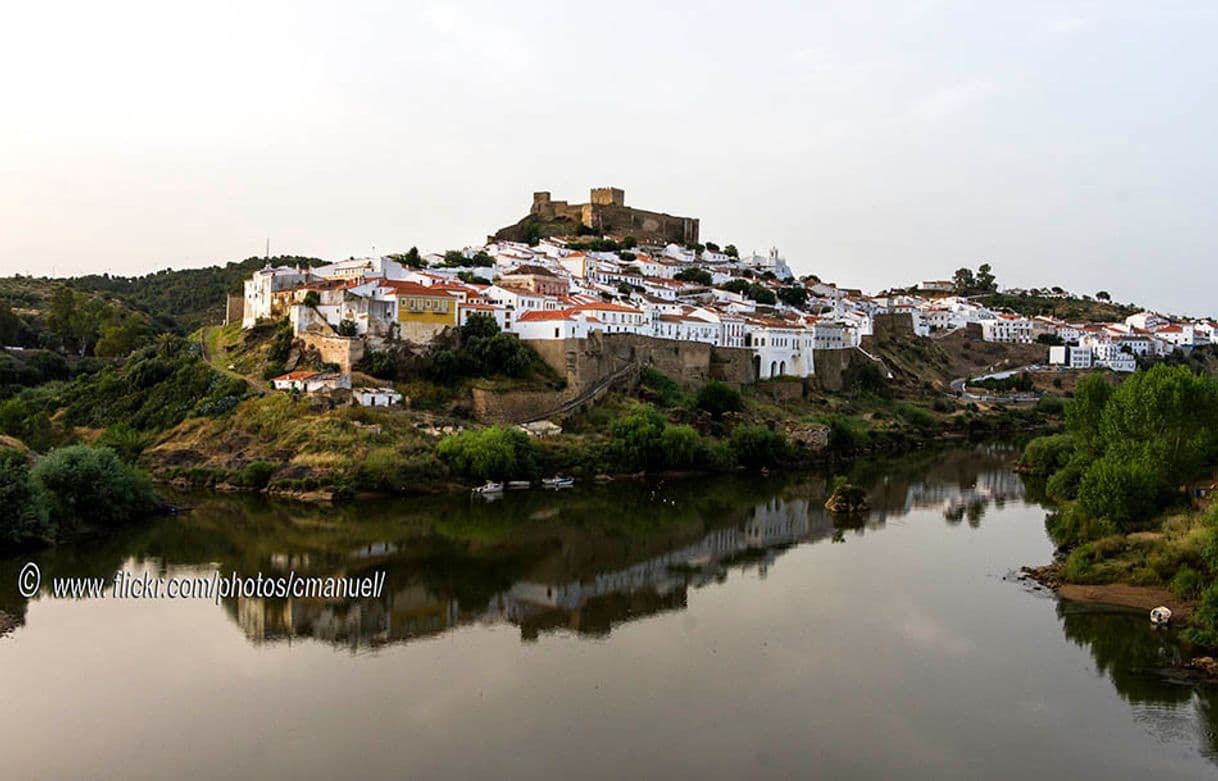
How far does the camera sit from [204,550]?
58.7 ft

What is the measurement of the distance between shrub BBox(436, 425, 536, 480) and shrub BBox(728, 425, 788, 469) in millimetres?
6531

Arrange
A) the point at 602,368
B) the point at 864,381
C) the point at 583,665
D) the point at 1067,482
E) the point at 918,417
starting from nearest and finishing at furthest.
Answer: the point at 583,665
the point at 1067,482
the point at 602,368
the point at 918,417
the point at 864,381

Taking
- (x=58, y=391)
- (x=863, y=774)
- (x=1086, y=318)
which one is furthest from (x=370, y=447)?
(x=1086, y=318)

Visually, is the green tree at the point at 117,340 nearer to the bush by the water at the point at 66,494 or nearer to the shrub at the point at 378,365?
the shrub at the point at 378,365

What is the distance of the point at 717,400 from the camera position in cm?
3033

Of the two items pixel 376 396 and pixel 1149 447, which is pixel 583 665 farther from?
pixel 376 396

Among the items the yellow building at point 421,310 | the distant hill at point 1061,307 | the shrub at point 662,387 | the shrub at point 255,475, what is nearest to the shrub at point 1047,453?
the shrub at point 662,387

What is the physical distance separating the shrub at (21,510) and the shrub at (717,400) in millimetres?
17889

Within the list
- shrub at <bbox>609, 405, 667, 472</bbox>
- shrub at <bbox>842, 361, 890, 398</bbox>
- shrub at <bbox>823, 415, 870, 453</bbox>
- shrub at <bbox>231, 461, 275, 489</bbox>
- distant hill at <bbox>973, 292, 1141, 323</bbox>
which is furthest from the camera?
distant hill at <bbox>973, 292, 1141, 323</bbox>

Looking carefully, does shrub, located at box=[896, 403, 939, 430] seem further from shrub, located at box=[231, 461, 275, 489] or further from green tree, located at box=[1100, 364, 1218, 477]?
shrub, located at box=[231, 461, 275, 489]

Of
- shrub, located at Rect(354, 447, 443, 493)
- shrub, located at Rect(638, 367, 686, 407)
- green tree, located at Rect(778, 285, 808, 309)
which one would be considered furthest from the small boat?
green tree, located at Rect(778, 285, 808, 309)

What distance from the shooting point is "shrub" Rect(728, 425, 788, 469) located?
28.5 meters

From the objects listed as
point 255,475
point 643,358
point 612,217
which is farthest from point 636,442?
point 612,217

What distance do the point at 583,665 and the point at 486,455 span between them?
11677 millimetres
